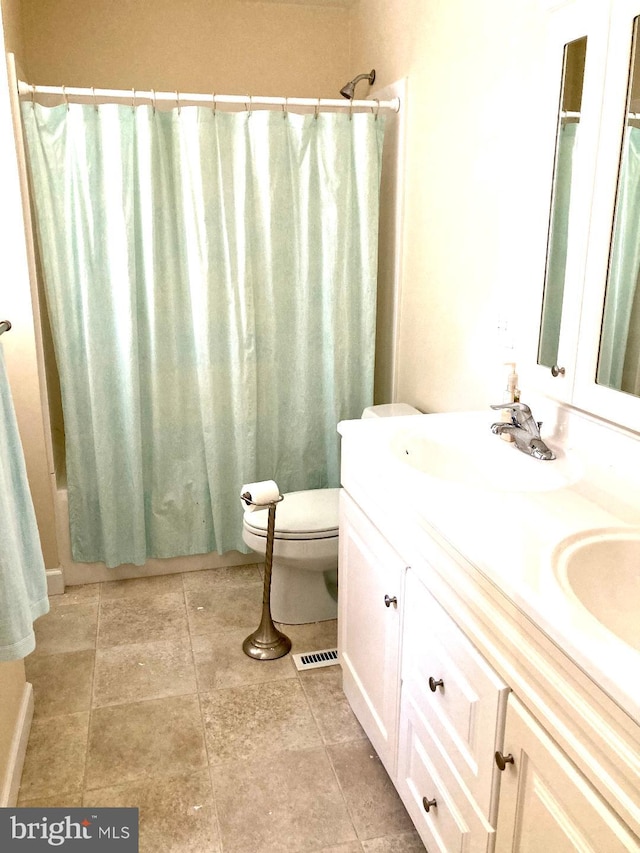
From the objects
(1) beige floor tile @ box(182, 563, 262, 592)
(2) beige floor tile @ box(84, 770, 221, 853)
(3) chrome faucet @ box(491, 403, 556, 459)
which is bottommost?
(2) beige floor tile @ box(84, 770, 221, 853)

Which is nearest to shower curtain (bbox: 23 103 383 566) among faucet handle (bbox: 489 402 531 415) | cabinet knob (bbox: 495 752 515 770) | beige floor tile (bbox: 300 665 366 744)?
beige floor tile (bbox: 300 665 366 744)

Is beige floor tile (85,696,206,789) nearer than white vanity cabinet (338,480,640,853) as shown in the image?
No

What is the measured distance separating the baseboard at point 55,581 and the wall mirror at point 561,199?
2011 mm

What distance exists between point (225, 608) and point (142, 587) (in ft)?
1.29


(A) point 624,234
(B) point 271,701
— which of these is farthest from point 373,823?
(A) point 624,234

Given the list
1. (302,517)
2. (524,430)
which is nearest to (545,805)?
(524,430)

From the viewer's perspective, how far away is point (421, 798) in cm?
161

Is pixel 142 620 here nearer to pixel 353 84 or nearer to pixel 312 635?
pixel 312 635

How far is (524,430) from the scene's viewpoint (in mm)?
1777

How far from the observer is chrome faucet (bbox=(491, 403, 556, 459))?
1726 millimetres

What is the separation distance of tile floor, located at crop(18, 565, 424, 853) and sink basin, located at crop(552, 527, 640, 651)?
884 mm

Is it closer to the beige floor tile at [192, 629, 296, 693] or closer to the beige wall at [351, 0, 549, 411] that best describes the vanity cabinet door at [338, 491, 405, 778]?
the beige floor tile at [192, 629, 296, 693]

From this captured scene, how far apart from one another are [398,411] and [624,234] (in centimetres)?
126

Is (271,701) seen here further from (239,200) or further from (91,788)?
(239,200)
